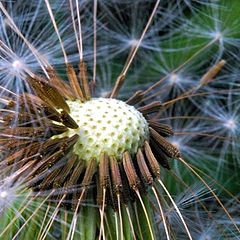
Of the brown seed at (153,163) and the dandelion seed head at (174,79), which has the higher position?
the dandelion seed head at (174,79)

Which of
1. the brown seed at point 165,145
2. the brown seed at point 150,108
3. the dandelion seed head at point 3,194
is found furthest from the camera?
the brown seed at point 150,108

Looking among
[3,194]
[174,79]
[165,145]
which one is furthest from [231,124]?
[3,194]

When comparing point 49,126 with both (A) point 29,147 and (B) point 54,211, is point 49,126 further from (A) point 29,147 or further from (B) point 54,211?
(B) point 54,211

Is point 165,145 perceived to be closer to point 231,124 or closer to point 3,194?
point 3,194

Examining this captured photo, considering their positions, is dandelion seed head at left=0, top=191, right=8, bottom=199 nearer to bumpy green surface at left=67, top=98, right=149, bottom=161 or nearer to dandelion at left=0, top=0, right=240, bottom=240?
dandelion at left=0, top=0, right=240, bottom=240

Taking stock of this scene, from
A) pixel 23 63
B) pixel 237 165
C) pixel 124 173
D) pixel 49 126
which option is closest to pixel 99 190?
pixel 124 173

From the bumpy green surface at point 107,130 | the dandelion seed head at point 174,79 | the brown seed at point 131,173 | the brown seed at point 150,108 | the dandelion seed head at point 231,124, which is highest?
the dandelion seed head at point 174,79

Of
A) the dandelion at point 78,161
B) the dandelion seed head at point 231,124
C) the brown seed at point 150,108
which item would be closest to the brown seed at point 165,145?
the dandelion at point 78,161

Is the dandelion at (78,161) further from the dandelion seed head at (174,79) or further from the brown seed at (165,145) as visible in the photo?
the dandelion seed head at (174,79)
